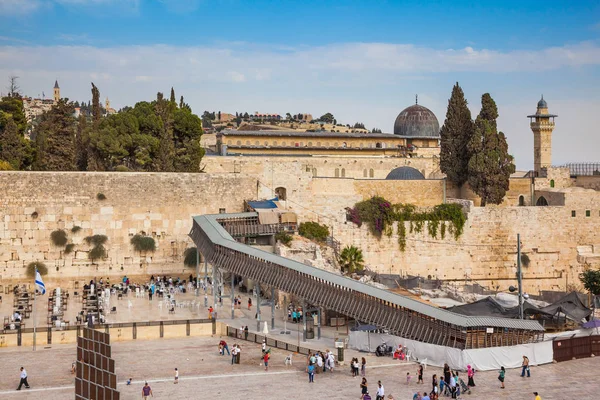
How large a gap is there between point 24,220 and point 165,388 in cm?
1836

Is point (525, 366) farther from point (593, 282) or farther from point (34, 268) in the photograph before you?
point (34, 268)

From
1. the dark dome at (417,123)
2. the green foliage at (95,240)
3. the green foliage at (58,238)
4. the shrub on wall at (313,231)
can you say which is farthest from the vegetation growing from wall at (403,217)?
the dark dome at (417,123)

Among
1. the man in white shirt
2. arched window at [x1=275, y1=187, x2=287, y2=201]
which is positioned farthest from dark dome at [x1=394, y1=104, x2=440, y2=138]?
the man in white shirt

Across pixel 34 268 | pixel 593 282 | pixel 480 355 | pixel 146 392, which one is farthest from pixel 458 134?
pixel 146 392

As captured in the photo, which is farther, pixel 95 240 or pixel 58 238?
pixel 95 240

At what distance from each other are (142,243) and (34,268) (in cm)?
451

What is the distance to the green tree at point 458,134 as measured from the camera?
43.6 metres

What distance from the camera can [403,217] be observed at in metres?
40.5

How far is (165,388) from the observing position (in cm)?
→ 2152

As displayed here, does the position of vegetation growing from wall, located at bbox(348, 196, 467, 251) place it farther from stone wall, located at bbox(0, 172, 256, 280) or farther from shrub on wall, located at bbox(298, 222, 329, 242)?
stone wall, located at bbox(0, 172, 256, 280)

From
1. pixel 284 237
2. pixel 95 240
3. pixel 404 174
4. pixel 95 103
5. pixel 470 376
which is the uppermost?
pixel 95 103

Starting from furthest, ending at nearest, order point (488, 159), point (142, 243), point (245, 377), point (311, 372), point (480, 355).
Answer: point (488, 159) → point (142, 243) → point (480, 355) → point (245, 377) → point (311, 372)

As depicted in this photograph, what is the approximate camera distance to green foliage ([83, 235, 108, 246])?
37.8 metres

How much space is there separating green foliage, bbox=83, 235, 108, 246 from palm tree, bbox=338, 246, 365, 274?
10.0 meters
